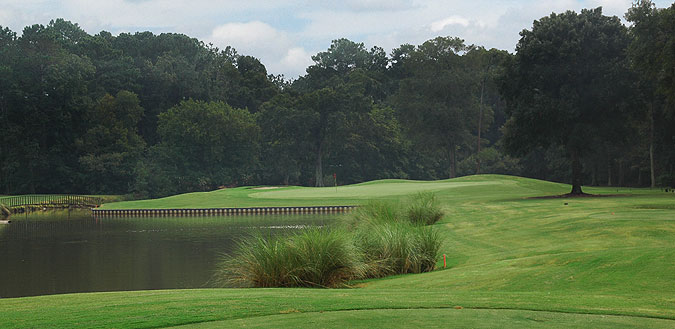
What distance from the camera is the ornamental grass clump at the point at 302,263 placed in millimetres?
13102

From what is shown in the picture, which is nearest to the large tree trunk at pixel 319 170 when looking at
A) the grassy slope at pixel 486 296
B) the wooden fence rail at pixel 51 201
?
the wooden fence rail at pixel 51 201

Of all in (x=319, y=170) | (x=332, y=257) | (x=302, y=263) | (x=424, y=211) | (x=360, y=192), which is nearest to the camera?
(x=302, y=263)

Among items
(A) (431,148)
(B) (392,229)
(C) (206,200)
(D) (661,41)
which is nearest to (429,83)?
(A) (431,148)

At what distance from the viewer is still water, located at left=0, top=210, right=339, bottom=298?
17.5 metres

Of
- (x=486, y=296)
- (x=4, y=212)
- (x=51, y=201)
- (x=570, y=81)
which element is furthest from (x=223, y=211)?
(x=486, y=296)

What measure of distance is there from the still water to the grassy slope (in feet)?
21.6

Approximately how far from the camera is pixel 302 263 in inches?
519

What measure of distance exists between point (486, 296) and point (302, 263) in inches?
192

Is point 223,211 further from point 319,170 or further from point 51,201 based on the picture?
point 319,170

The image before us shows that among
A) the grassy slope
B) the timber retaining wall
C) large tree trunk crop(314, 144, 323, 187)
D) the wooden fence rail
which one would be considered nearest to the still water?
the timber retaining wall

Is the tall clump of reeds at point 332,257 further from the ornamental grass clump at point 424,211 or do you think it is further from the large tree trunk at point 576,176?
the large tree trunk at point 576,176

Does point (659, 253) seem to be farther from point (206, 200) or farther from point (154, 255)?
point (206, 200)

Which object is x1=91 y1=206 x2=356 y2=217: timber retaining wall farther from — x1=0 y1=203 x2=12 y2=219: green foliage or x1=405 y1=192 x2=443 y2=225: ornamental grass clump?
x1=405 y1=192 x2=443 y2=225: ornamental grass clump

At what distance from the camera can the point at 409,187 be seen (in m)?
46.3
